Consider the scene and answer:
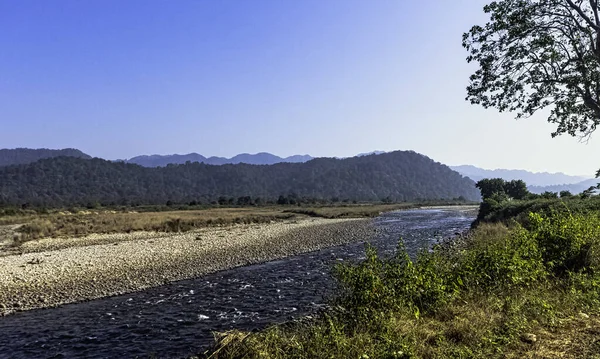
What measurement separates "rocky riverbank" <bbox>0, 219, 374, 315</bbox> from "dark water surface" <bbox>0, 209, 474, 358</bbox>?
164cm

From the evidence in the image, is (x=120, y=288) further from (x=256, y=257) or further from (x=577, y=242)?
(x=577, y=242)

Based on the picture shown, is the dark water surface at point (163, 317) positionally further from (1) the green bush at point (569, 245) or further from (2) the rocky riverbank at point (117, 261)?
(1) the green bush at point (569, 245)

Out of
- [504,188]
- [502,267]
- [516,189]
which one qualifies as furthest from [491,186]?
[502,267]

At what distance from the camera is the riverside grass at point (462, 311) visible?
6.29 m

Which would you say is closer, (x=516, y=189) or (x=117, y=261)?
(x=117, y=261)

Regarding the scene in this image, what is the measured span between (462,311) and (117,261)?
74.1 feet

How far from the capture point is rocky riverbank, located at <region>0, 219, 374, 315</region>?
18.2 meters

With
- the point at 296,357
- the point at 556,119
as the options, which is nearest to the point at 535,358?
the point at 296,357

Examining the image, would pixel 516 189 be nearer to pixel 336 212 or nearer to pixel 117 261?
pixel 336 212

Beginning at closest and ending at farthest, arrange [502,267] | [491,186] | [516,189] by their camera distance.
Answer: [502,267] → [516,189] → [491,186]

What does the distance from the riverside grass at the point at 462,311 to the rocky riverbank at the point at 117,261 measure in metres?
14.3

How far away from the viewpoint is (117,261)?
24.2 meters

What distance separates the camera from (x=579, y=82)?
1548cm

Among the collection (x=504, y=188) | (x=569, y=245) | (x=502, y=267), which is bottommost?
(x=502, y=267)
